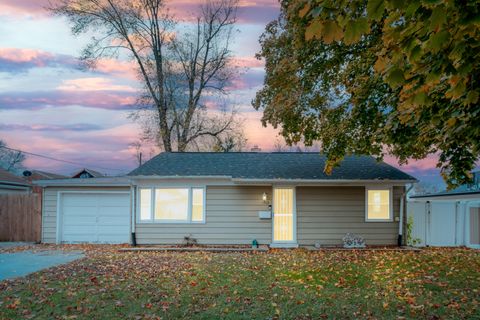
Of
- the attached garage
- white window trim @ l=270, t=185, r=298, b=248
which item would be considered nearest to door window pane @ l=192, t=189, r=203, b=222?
white window trim @ l=270, t=185, r=298, b=248

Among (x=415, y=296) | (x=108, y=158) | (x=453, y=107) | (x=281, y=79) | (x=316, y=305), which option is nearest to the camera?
(x=453, y=107)

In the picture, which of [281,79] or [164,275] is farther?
[281,79]

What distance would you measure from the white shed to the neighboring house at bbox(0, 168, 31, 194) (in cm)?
2097

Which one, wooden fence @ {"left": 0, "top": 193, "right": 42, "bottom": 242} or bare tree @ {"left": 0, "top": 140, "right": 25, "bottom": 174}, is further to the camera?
bare tree @ {"left": 0, "top": 140, "right": 25, "bottom": 174}

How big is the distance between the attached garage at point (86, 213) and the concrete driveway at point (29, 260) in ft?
9.23

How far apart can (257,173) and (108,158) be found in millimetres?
17284

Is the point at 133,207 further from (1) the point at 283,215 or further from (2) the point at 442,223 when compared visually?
(2) the point at 442,223

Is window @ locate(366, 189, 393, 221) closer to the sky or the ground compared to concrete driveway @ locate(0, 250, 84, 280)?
closer to the sky

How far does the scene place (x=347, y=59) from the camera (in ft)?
41.9

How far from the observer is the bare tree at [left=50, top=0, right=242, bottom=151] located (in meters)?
25.8

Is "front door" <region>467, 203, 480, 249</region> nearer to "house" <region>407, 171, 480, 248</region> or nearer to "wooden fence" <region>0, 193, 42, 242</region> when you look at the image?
"house" <region>407, 171, 480, 248</region>

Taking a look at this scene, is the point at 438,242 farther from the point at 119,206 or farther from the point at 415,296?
the point at 119,206

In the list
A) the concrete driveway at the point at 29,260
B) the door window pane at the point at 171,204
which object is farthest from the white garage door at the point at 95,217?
the concrete driveway at the point at 29,260

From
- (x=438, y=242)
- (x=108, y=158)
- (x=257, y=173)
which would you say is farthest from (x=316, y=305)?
(x=108, y=158)
